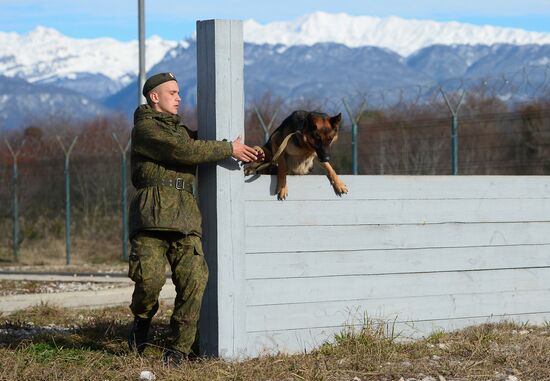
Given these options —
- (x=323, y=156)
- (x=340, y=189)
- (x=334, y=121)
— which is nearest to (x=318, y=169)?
(x=334, y=121)

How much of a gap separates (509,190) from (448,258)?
2.54 feet

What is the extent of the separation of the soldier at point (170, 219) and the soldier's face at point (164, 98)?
9 cm

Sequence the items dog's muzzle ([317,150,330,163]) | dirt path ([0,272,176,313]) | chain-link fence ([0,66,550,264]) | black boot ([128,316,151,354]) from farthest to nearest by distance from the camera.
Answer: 1. chain-link fence ([0,66,550,264])
2. dirt path ([0,272,176,313])
3. dog's muzzle ([317,150,330,163])
4. black boot ([128,316,151,354])

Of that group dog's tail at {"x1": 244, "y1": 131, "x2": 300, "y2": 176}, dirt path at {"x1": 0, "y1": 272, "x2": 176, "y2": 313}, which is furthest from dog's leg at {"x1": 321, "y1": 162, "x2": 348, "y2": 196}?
dirt path at {"x1": 0, "y1": 272, "x2": 176, "y2": 313}

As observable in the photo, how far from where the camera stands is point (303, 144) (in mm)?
7043

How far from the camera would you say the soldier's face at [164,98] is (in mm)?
6395

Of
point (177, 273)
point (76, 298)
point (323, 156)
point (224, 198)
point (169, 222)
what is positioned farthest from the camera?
point (76, 298)

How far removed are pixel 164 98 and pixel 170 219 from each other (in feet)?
2.71

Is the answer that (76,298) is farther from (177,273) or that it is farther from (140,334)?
(177,273)

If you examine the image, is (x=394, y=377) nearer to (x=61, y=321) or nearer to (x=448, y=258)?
(x=448, y=258)

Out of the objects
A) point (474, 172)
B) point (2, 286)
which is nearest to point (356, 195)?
point (2, 286)

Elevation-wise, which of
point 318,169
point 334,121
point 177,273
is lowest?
point 177,273

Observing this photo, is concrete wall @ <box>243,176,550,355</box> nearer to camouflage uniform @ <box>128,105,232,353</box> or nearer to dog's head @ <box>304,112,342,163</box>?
dog's head @ <box>304,112,342,163</box>

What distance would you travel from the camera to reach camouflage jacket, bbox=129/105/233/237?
240 inches
